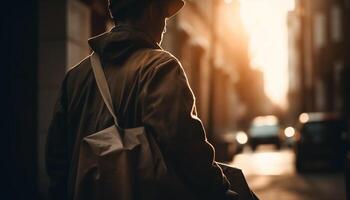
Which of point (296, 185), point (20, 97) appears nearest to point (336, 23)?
point (296, 185)

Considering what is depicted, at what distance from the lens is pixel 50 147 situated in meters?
2.51

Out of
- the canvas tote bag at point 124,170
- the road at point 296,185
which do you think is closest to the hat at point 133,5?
the canvas tote bag at point 124,170

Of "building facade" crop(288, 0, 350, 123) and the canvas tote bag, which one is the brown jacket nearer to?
the canvas tote bag

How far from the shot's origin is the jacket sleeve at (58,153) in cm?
246

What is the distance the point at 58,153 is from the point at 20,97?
22.7 feet

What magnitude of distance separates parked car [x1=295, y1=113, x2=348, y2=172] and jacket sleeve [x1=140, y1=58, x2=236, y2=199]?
1712 cm

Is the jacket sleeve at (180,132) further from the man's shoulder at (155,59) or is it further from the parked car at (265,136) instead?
the parked car at (265,136)

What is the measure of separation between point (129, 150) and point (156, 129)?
11 centimetres

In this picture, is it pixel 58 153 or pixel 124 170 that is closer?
pixel 124 170

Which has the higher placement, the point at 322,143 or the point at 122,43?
the point at 122,43

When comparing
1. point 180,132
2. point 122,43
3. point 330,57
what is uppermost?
point 122,43

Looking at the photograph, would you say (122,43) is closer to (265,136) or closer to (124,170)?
(124,170)

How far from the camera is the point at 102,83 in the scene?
7.80 ft

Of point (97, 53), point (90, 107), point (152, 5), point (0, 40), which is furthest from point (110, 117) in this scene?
point (0, 40)
